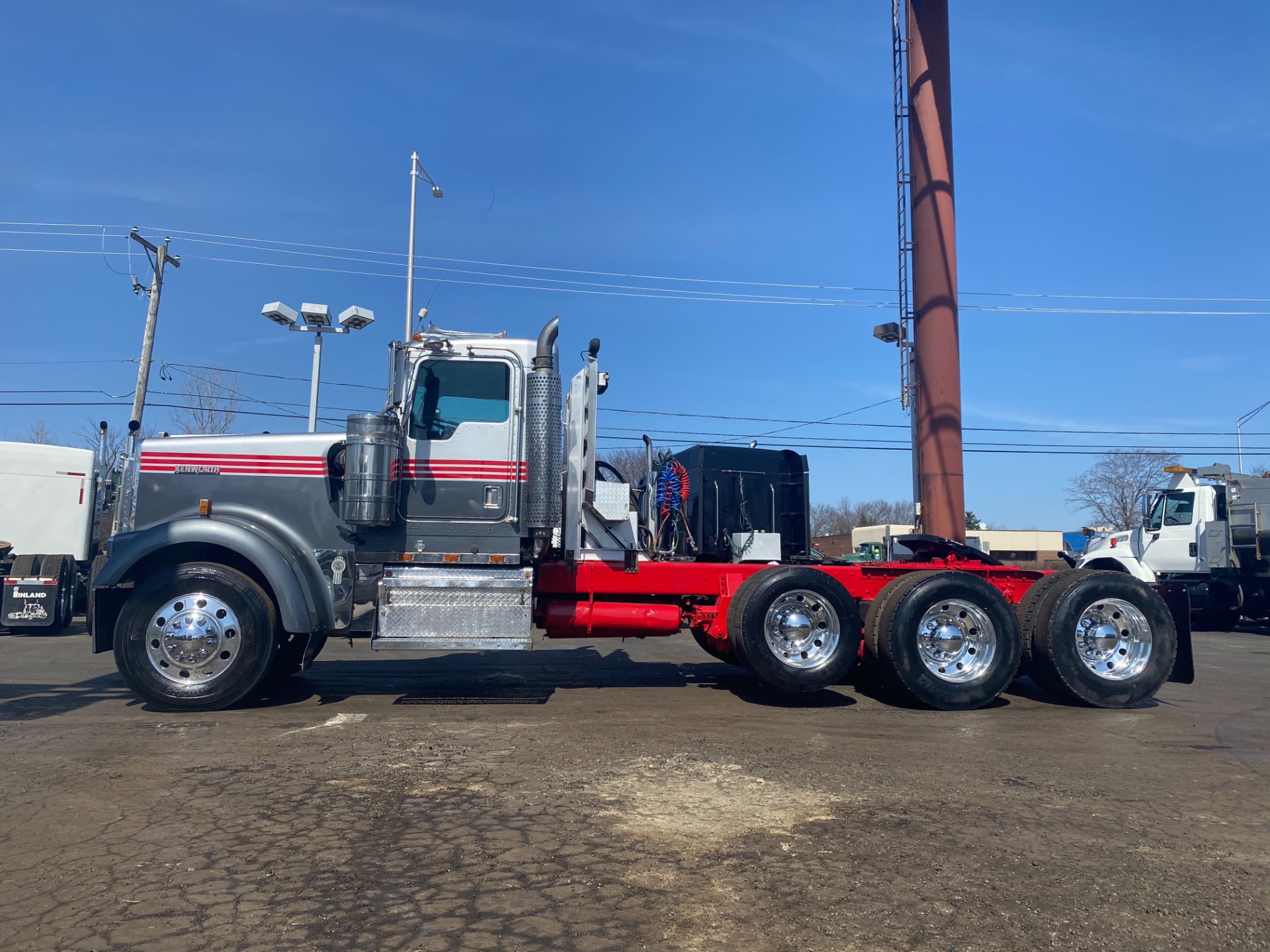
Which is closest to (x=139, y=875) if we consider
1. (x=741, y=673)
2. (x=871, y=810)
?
(x=871, y=810)

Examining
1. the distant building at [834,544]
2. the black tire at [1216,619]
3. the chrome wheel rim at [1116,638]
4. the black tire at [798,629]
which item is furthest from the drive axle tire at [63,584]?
the distant building at [834,544]

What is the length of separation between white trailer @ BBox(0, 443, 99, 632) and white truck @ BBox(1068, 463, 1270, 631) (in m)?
19.6

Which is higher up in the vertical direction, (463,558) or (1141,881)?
(463,558)

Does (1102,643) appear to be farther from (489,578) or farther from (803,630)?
(489,578)

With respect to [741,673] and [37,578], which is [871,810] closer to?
[741,673]

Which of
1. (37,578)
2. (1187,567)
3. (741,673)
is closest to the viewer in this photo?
(741,673)

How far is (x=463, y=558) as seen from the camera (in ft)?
23.9

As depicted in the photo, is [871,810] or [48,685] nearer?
[871,810]

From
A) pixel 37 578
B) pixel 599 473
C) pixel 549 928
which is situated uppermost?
pixel 599 473

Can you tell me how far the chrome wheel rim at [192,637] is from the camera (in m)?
6.83

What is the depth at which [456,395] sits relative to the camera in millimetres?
7453

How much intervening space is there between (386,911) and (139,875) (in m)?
1.20

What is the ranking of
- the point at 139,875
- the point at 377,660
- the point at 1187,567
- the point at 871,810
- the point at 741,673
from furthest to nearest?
the point at 1187,567 → the point at 377,660 → the point at 741,673 → the point at 871,810 → the point at 139,875

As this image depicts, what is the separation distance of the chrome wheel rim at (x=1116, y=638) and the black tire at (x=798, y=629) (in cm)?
227
